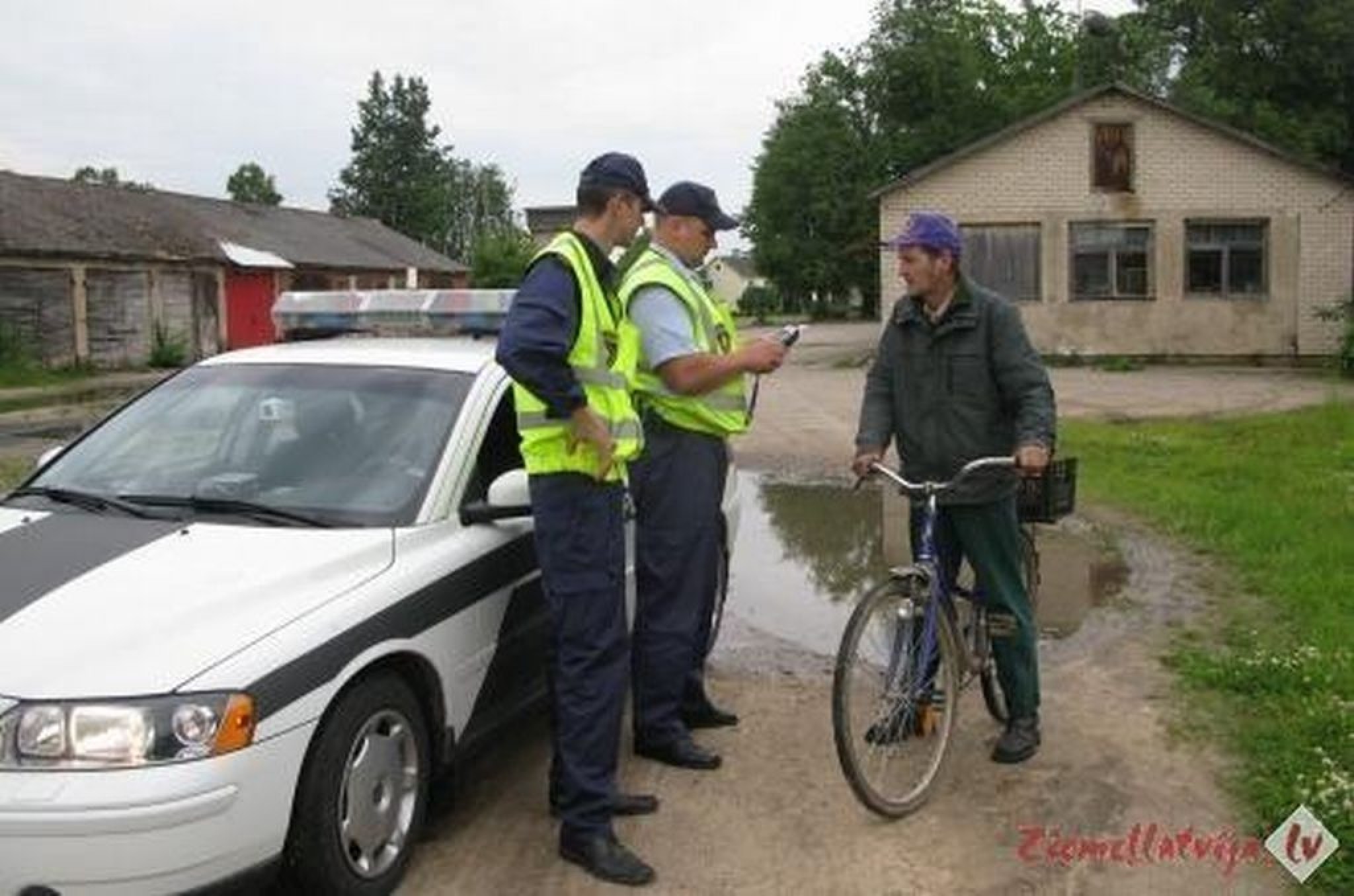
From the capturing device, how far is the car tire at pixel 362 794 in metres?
3.72

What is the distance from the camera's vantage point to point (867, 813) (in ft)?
15.6

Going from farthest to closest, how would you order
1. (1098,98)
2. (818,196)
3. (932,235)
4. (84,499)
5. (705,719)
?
1. (818,196)
2. (1098,98)
3. (705,719)
4. (932,235)
5. (84,499)

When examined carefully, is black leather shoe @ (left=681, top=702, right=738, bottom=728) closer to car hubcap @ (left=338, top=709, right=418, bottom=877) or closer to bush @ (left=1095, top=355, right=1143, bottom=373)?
car hubcap @ (left=338, top=709, right=418, bottom=877)

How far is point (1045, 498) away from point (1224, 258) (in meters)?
24.5

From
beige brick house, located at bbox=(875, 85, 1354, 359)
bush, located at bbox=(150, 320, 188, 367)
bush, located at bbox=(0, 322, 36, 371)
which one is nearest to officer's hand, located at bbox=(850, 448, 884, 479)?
beige brick house, located at bbox=(875, 85, 1354, 359)

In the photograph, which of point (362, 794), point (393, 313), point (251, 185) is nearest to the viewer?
point (362, 794)

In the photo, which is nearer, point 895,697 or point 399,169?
point 895,697

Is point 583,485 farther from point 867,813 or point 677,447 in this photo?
point 867,813

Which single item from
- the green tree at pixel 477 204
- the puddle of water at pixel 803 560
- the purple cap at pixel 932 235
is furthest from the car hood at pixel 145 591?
the green tree at pixel 477 204

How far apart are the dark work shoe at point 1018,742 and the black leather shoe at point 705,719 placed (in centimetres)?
105

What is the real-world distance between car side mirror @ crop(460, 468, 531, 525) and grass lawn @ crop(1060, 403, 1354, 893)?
8.25 ft

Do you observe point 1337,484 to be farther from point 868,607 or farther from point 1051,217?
point 1051,217

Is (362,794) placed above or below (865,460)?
below

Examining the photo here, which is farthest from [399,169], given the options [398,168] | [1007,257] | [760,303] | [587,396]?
[587,396]
